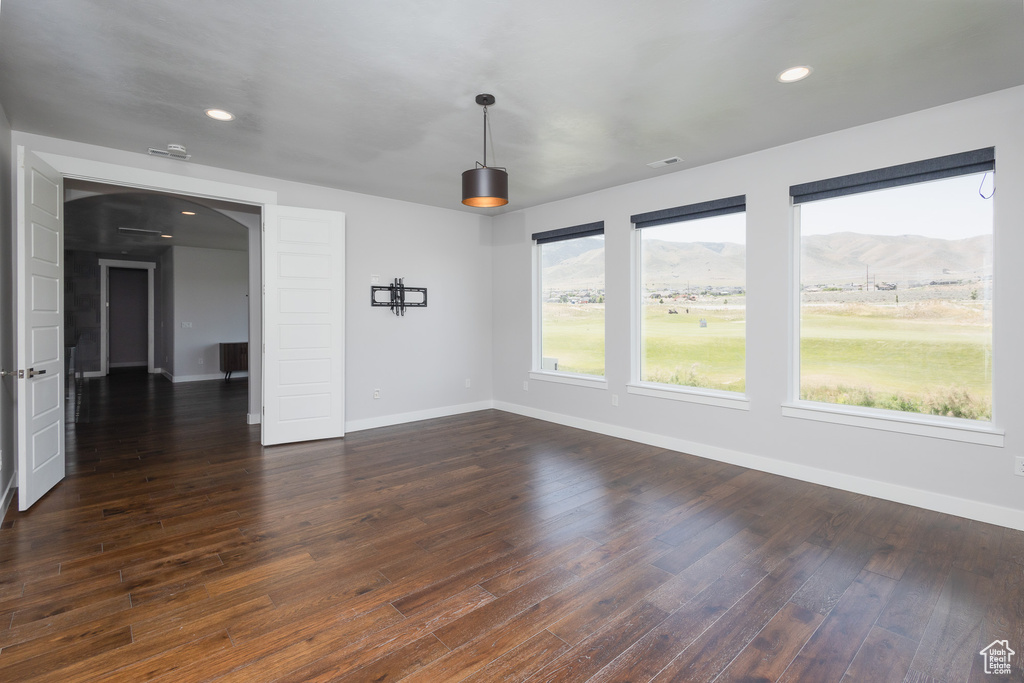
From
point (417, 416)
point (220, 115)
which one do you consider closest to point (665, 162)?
point (220, 115)

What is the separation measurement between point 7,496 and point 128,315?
1028 cm

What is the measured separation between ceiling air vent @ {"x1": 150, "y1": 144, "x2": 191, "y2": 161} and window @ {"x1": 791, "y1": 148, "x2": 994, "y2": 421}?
198 inches

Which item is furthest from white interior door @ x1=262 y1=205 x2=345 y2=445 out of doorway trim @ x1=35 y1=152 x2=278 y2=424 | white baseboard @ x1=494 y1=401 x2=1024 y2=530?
white baseboard @ x1=494 y1=401 x2=1024 y2=530

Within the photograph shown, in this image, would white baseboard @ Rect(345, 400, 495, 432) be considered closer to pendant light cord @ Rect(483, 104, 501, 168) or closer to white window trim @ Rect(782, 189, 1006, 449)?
pendant light cord @ Rect(483, 104, 501, 168)

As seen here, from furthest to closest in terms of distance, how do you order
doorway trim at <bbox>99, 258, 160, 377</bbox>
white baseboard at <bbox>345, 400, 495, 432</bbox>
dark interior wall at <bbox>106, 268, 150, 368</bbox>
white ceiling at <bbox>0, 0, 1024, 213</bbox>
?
dark interior wall at <bbox>106, 268, 150, 368</bbox>, doorway trim at <bbox>99, 258, 160, 377</bbox>, white baseboard at <bbox>345, 400, 495, 432</bbox>, white ceiling at <bbox>0, 0, 1024, 213</bbox>

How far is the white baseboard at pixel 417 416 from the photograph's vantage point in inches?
221

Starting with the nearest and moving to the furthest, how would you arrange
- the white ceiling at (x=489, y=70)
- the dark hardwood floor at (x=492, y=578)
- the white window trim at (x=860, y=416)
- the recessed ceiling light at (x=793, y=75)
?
1. the dark hardwood floor at (x=492, y=578)
2. the white ceiling at (x=489, y=70)
3. the recessed ceiling light at (x=793, y=75)
4. the white window trim at (x=860, y=416)

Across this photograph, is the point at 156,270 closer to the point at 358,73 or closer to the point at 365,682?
the point at 358,73

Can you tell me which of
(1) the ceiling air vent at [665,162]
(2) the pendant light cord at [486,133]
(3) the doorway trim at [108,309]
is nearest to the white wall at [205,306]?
(3) the doorway trim at [108,309]

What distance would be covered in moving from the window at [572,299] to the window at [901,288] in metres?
2.18

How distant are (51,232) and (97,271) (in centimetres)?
907

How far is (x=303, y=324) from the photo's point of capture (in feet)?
16.3

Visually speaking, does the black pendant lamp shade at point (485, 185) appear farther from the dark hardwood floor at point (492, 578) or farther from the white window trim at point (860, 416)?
the white window trim at point (860, 416)

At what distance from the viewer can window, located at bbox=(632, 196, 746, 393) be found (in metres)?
4.46
